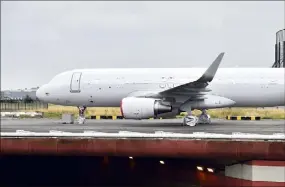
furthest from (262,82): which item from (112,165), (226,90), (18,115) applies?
(18,115)

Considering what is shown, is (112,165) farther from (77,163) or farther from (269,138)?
(269,138)

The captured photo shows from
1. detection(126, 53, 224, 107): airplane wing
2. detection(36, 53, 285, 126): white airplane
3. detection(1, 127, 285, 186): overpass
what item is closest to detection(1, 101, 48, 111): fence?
detection(36, 53, 285, 126): white airplane

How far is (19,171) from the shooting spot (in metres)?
27.8

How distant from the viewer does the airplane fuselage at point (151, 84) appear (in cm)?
3288

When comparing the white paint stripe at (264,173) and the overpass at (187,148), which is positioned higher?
the overpass at (187,148)

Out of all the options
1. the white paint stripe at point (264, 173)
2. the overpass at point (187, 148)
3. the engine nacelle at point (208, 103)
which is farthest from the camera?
the engine nacelle at point (208, 103)

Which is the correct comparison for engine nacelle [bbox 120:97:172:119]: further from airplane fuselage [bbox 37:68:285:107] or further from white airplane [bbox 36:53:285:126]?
airplane fuselage [bbox 37:68:285:107]

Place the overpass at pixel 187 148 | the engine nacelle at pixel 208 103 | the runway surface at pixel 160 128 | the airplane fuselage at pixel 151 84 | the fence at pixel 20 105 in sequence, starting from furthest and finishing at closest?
the fence at pixel 20 105
the airplane fuselage at pixel 151 84
the engine nacelle at pixel 208 103
the runway surface at pixel 160 128
the overpass at pixel 187 148

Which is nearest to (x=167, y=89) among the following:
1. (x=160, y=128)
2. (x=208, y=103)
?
(x=208, y=103)

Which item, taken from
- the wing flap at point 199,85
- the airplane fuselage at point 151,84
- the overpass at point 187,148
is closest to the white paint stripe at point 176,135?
the overpass at point 187,148

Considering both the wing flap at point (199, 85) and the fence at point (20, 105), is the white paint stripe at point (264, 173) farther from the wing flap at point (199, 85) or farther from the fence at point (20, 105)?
the fence at point (20, 105)

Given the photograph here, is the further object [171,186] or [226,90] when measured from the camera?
[226,90]

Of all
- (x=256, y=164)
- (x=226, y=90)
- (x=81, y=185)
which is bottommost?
(x=81, y=185)

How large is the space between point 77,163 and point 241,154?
10.9 metres
